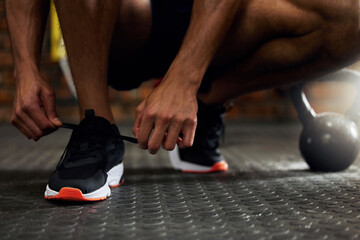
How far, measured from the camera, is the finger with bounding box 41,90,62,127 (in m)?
0.83

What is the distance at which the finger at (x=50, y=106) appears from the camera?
83cm

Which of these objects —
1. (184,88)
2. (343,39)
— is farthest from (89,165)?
(343,39)

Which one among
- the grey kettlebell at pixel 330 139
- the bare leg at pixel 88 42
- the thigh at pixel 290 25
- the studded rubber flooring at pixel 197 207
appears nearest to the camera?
the studded rubber flooring at pixel 197 207

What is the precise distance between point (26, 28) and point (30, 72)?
0.13 meters

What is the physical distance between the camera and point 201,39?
0.75m

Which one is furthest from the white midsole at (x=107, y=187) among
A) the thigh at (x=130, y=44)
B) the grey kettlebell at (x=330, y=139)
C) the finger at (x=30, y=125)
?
the grey kettlebell at (x=330, y=139)

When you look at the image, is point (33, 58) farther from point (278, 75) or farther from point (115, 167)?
point (278, 75)

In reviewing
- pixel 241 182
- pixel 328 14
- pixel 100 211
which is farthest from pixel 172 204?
pixel 328 14

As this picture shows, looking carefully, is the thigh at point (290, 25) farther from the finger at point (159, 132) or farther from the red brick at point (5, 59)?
the red brick at point (5, 59)

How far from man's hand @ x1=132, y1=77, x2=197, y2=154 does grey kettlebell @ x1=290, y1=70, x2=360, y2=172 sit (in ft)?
2.02

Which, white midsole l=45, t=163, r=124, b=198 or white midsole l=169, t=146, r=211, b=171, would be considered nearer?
white midsole l=45, t=163, r=124, b=198

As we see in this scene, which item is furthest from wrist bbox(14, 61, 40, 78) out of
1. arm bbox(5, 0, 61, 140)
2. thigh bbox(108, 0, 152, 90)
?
thigh bbox(108, 0, 152, 90)

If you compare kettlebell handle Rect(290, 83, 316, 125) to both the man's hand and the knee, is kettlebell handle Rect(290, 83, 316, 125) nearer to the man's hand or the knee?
the knee

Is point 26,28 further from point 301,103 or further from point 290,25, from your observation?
point 301,103
